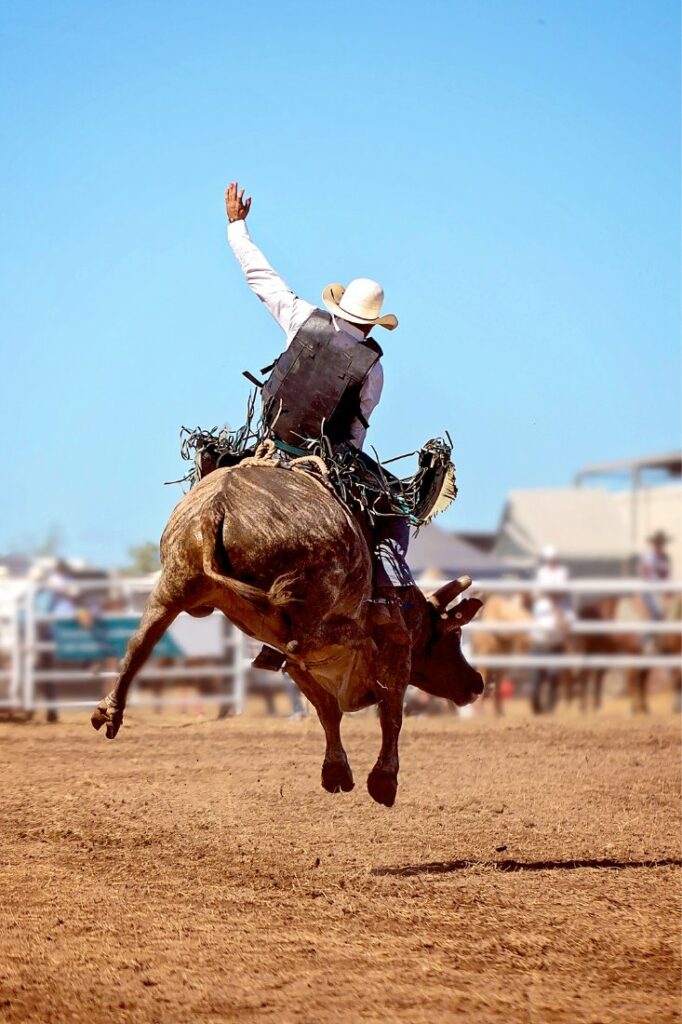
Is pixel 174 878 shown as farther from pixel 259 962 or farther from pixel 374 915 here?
pixel 259 962

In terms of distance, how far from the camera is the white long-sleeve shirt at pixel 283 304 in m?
6.14

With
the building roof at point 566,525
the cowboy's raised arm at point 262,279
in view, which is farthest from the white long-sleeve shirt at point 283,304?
the building roof at point 566,525

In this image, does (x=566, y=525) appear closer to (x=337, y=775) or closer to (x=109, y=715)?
(x=337, y=775)

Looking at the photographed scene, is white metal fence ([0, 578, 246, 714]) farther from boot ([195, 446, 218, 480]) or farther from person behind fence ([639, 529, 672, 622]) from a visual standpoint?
boot ([195, 446, 218, 480])

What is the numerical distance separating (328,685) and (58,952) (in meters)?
2.20

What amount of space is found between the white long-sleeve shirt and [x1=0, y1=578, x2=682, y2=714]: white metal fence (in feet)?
20.6

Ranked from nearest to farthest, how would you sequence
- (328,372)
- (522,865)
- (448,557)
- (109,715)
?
(109,715) < (522,865) < (328,372) < (448,557)

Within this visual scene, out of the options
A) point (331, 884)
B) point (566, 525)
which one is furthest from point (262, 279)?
point (566, 525)

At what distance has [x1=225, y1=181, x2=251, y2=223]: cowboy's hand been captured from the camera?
6.29 m

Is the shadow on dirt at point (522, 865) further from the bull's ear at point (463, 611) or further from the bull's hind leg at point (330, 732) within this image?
the bull's ear at point (463, 611)

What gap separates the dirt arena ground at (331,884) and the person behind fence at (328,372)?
107cm

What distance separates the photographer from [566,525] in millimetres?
21719

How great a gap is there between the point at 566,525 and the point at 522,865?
16.1 m

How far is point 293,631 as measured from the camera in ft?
18.1
